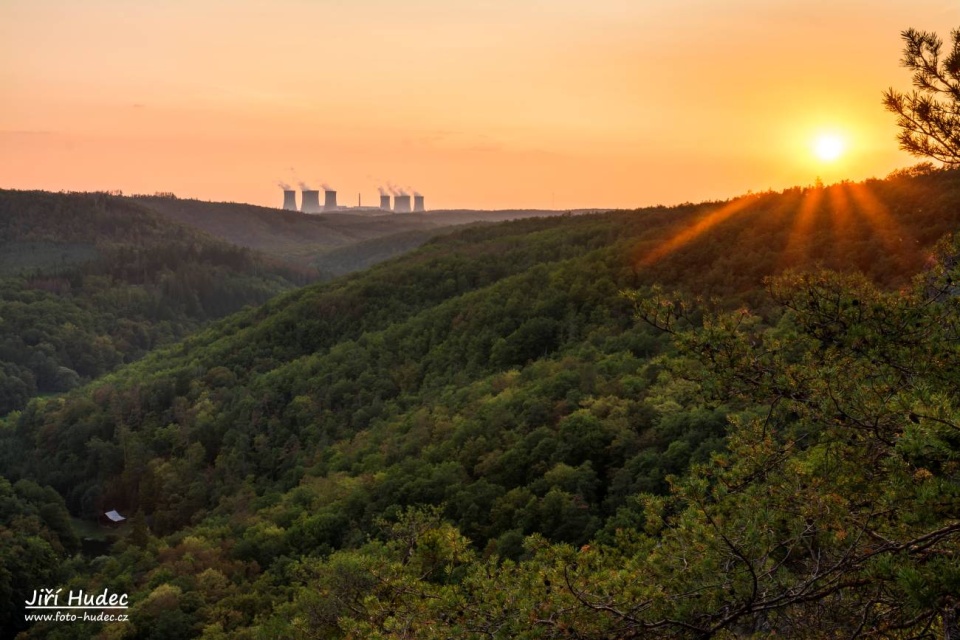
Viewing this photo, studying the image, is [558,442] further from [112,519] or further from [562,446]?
[112,519]

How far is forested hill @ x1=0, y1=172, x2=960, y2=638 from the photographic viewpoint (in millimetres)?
9773

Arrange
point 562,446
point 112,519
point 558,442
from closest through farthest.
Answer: point 562,446
point 558,442
point 112,519

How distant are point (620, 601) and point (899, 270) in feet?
123

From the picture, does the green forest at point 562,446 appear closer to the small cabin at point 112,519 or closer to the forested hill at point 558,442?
the forested hill at point 558,442

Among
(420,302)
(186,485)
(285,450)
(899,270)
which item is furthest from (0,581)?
(899,270)

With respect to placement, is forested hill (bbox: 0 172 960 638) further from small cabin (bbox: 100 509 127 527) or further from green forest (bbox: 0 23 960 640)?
small cabin (bbox: 100 509 127 527)

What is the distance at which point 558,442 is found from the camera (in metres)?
33.4

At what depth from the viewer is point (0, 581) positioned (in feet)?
165

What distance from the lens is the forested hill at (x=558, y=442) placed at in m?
9.77

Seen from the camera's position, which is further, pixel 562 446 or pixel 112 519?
pixel 112 519

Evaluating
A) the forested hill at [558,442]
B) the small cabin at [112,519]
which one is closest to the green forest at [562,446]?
the forested hill at [558,442]

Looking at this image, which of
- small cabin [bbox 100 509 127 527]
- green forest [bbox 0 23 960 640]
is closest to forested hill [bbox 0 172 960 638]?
green forest [bbox 0 23 960 640]

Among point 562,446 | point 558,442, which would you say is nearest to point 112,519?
point 558,442

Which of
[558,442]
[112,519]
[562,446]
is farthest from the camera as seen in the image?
[112,519]
